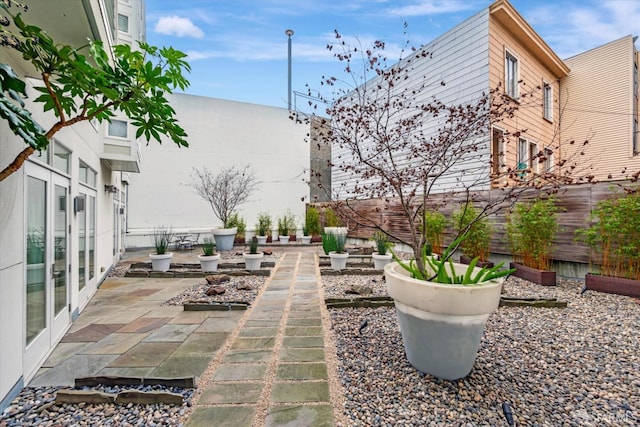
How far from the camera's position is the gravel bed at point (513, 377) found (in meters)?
1.71

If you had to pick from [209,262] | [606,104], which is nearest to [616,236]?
[209,262]

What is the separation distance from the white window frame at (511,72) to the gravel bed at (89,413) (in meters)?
8.97

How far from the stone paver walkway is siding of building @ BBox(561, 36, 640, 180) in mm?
9801

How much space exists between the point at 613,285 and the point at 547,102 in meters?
7.30

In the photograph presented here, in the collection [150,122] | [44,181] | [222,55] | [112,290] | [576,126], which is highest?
[222,55]

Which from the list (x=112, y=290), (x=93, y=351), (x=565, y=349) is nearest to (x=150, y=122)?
(x=93, y=351)

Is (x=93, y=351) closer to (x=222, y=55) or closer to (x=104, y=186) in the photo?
(x=104, y=186)

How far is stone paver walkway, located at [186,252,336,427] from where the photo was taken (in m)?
1.71

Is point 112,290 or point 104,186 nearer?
point 112,290

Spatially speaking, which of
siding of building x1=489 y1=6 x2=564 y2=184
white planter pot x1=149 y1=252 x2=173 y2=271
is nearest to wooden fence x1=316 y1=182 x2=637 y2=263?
siding of building x1=489 y1=6 x2=564 y2=184

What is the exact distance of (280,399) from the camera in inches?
72.9

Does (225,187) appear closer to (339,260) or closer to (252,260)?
(252,260)

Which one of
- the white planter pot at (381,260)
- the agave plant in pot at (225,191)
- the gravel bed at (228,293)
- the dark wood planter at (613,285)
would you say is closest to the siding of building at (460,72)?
the white planter pot at (381,260)

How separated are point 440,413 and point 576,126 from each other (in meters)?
11.7
